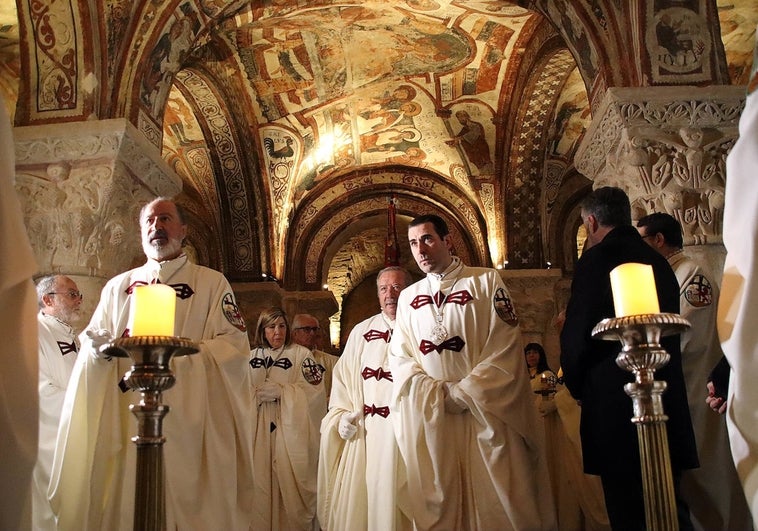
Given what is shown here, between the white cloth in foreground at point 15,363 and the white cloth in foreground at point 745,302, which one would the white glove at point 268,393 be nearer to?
the white cloth in foreground at point 15,363

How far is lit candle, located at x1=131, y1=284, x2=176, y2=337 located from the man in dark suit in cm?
169

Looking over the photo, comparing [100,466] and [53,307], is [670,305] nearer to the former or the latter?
[100,466]

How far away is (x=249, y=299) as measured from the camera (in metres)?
11.5

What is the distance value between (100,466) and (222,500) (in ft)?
1.92

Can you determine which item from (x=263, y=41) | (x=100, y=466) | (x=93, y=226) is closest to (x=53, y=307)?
(x=93, y=226)

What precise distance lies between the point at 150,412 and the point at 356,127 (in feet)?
33.4

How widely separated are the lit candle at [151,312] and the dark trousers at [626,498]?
1.83 m

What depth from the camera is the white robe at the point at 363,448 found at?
4.05 metres

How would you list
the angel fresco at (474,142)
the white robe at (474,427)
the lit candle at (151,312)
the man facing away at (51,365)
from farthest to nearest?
the angel fresco at (474,142)
the man facing away at (51,365)
the white robe at (474,427)
the lit candle at (151,312)

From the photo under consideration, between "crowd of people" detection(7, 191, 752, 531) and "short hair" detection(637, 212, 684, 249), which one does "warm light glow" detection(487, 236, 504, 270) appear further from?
"short hair" detection(637, 212, 684, 249)

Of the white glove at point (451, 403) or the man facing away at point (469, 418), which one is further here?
the white glove at point (451, 403)

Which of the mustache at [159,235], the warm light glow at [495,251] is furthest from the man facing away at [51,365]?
the warm light glow at [495,251]

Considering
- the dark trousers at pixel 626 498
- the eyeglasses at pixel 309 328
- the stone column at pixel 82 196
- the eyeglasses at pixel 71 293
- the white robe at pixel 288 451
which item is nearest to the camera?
the dark trousers at pixel 626 498

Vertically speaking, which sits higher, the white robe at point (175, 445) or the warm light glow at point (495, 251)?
the warm light glow at point (495, 251)
